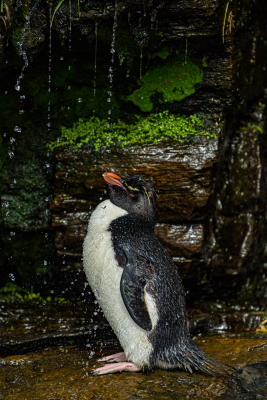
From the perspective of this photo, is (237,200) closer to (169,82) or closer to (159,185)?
(159,185)

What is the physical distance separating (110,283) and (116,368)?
596mm

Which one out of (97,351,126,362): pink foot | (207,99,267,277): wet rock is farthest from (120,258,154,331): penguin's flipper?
(207,99,267,277): wet rock

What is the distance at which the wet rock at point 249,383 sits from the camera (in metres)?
2.47

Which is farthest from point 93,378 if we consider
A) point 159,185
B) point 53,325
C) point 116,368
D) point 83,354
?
point 159,185

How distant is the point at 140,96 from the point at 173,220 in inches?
50.6

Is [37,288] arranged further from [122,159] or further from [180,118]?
[180,118]

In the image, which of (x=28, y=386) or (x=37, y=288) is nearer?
(x=28, y=386)

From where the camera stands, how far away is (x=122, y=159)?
3930mm

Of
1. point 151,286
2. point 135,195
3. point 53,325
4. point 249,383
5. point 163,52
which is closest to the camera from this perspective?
point 249,383

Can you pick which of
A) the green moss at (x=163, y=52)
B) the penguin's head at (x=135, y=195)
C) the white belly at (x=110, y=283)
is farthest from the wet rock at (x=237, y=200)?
the white belly at (x=110, y=283)

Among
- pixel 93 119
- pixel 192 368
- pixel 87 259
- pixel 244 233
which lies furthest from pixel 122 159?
pixel 192 368

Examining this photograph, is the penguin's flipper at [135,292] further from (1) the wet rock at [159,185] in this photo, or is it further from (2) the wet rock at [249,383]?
(1) the wet rock at [159,185]

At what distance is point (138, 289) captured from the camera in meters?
2.85

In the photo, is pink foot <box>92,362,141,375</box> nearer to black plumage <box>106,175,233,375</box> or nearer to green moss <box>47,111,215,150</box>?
black plumage <box>106,175,233,375</box>
